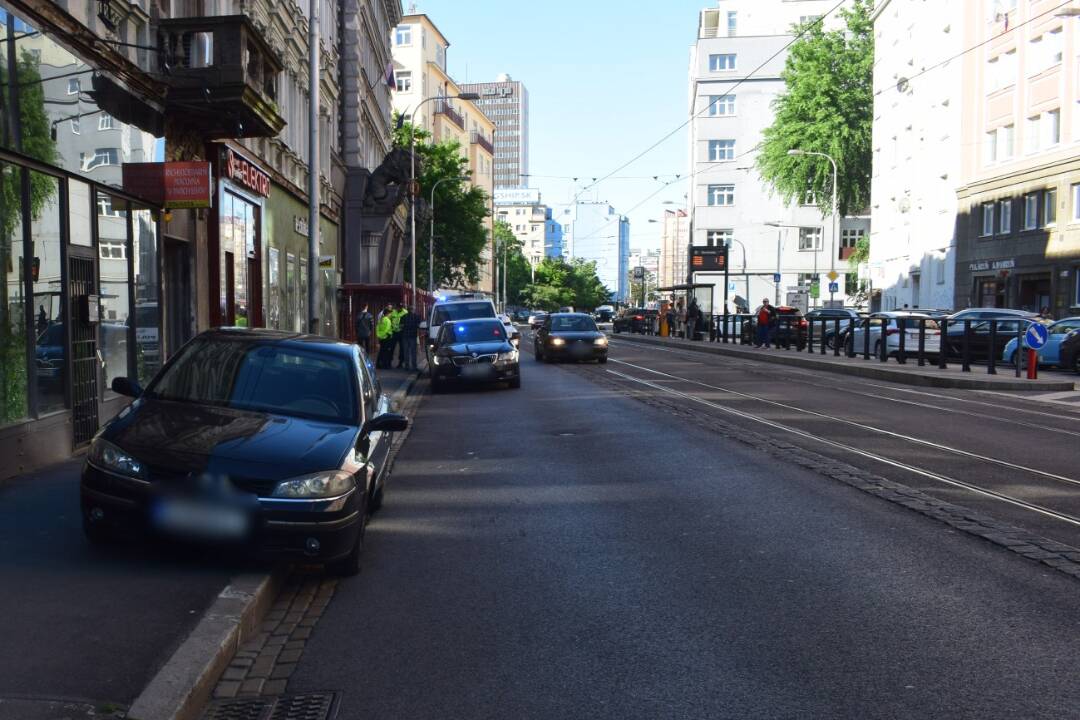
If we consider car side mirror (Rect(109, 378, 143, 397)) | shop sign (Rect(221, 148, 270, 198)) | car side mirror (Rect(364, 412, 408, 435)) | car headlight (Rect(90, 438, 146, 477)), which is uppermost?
shop sign (Rect(221, 148, 270, 198))

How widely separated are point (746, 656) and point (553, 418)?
433 inches

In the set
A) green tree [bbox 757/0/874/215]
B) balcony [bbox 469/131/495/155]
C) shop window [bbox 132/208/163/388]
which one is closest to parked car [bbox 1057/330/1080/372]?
shop window [bbox 132/208/163/388]

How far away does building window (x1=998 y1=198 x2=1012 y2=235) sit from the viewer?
42.9 metres

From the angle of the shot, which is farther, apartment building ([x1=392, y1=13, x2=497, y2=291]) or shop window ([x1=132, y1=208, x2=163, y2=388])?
apartment building ([x1=392, y1=13, x2=497, y2=291])

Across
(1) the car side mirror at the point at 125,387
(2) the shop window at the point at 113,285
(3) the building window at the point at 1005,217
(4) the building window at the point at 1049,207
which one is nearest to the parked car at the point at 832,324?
(4) the building window at the point at 1049,207

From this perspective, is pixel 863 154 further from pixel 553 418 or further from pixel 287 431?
pixel 287 431

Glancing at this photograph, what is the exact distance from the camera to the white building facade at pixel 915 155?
48719 mm

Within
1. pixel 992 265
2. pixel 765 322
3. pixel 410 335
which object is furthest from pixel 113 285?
pixel 992 265

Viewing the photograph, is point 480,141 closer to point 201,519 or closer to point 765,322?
point 765,322

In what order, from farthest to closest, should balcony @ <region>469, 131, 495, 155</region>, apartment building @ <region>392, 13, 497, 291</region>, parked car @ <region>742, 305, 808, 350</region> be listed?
balcony @ <region>469, 131, 495, 155</region> → apartment building @ <region>392, 13, 497, 291</region> → parked car @ <region>742, 305, 808, 350</region>

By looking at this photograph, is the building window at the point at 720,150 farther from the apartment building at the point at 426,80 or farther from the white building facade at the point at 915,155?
the white building facade at the point at 915,155

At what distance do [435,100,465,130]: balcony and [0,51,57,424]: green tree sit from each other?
8915 centimetres

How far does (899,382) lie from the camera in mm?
24625

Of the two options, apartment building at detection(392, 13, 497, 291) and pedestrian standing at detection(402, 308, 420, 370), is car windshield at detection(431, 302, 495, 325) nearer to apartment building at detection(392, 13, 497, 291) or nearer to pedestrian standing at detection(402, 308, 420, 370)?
pedestrian standing at detection(402, 308, 420, 370)
